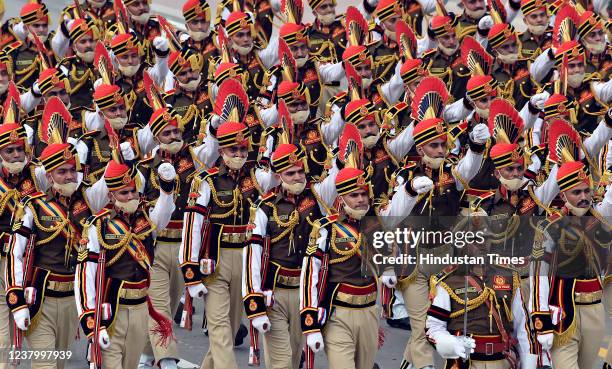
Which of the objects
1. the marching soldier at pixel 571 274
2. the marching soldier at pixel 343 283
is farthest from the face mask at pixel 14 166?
the marching soldier at pixel 571 274

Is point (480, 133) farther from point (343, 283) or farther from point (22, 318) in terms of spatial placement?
point (22, 318)

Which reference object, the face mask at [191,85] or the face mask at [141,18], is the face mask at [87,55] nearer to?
the face mask at [141,18]

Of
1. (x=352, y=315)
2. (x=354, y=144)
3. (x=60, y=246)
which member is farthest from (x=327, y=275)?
(x=60, y=246)

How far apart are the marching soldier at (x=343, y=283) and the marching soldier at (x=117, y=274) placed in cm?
166

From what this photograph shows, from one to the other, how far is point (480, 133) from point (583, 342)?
105 inches

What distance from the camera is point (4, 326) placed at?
18.4 metres

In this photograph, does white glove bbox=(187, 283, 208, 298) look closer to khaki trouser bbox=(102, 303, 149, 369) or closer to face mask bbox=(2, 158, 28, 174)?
khaki trouser bbox=(102, 303, 149, 369)

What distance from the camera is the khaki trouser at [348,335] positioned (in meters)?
17.1

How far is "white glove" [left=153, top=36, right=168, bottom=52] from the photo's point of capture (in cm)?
2334

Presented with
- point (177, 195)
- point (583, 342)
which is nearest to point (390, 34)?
point (177, 195)

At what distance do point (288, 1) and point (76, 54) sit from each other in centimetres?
307

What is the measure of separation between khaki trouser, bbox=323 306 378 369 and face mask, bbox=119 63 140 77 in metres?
7.09

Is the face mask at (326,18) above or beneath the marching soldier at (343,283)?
above

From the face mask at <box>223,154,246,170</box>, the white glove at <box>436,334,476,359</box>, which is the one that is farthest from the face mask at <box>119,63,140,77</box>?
the white glove at <box>436,334,476,359</box>
